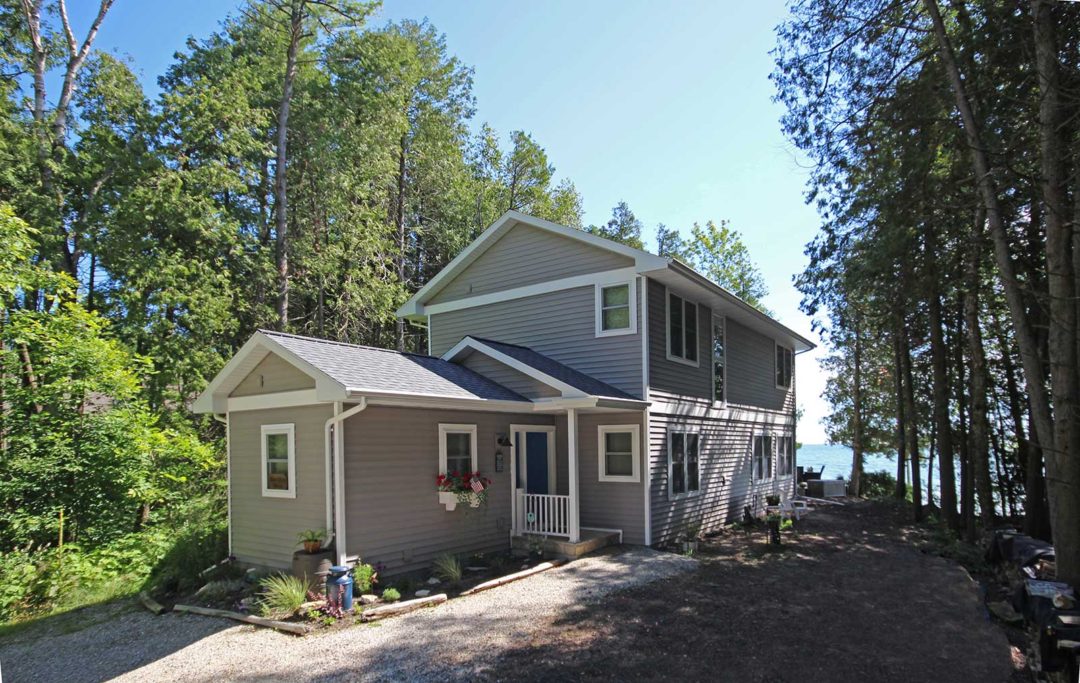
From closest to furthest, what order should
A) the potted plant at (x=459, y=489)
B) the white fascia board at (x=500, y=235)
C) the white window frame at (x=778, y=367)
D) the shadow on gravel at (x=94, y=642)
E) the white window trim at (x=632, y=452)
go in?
1. the shadow on gravel at (x=94, y=642)
2. the potted plant at (x=459, y=489)
3. the white fascia board at (x=500, y=235)
4. the white window trim at (x=632, y=452)
5. the white window frame at (x=778, y=367)

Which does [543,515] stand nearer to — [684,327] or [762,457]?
[684,327]

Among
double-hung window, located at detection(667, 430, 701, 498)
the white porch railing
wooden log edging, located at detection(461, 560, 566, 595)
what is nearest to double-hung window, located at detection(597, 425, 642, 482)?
double-hung window, located at detection(667, 430, 701, 498)

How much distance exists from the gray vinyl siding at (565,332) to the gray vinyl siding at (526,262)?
1.36ft

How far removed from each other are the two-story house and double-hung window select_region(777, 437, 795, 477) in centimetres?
352

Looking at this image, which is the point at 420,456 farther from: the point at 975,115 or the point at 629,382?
the point at 975,115

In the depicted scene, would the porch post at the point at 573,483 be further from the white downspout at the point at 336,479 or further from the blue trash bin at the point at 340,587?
the blue trash bin at the point at 340,587

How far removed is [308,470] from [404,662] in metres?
4.10

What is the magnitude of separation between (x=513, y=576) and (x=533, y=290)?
6.33m

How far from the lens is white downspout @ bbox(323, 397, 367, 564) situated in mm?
8344

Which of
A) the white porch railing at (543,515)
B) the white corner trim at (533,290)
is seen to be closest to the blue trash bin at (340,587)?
the white porch railing at (543,515)

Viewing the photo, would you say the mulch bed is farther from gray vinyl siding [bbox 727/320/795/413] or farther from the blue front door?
gray vinyl siding [bbox 727/320/795/413]

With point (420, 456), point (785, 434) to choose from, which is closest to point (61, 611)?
point (420, 456)

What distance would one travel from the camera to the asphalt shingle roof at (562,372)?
10906mm

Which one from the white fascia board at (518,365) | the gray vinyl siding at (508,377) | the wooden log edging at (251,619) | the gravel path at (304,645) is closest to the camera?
the gravel path at (304,645)
